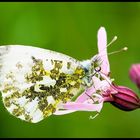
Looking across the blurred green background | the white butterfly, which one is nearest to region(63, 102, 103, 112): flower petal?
the white butterfly

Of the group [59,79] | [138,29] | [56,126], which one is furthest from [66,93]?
[138,29]

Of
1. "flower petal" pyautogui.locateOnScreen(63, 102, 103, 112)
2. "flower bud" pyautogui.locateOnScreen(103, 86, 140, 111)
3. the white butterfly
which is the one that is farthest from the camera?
the white butterfly

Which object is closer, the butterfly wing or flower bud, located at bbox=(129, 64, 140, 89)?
flower bud, located at bbox=(129, 64, 140, 89)

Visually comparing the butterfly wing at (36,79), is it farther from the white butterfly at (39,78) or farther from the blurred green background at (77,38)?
the blurred green background at (77,38)

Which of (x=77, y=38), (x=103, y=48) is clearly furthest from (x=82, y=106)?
(x=77, y=38)

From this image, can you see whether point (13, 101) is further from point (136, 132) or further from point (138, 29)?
point (138, 29)

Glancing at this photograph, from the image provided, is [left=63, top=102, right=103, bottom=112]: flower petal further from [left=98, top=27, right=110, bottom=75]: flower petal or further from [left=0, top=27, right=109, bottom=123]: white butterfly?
[left=98, top=27, right=110, bottom=75]: flower petal

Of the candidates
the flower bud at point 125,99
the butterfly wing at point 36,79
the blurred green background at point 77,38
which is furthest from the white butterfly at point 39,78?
the blurred green background at point 77,38
